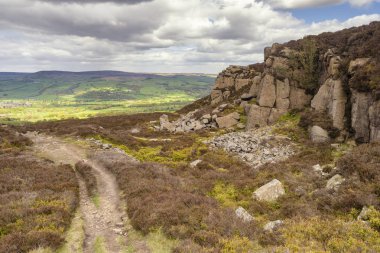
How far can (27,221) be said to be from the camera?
15.7 meters

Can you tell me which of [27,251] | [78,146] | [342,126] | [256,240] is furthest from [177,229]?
[78,146]

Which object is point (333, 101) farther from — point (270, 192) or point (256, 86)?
point (256, 86)

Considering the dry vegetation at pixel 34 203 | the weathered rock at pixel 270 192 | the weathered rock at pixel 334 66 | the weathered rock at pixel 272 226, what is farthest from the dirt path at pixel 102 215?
the weathered rock at pixel 334 66

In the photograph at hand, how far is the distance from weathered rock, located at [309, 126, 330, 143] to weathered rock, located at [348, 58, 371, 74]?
7.80 meters

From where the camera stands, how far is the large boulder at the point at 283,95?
49.8m

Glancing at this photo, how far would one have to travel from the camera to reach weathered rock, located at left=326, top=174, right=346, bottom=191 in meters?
20.0

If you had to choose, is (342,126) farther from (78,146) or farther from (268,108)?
(78,146)

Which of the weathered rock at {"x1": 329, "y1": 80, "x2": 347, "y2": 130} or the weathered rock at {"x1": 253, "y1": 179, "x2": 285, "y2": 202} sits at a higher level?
the weathered rock at {"x1": 329, "y1": 80, "x2": 347, "y2": 130}

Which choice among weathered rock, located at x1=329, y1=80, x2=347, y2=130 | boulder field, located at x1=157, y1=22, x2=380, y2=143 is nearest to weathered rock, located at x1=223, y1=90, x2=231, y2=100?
boulder field, located at x1=157, y1=22, x2=380, y2=143

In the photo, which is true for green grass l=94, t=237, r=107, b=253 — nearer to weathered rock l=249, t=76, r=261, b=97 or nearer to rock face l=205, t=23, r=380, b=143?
rock face l=205, t=23, r=380, b=143

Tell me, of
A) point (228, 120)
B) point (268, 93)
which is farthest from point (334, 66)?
point (228, 120)

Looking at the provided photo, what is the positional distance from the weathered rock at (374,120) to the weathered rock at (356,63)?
648 cm

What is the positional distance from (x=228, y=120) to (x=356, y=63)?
1002 inches

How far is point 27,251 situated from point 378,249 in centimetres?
1474
